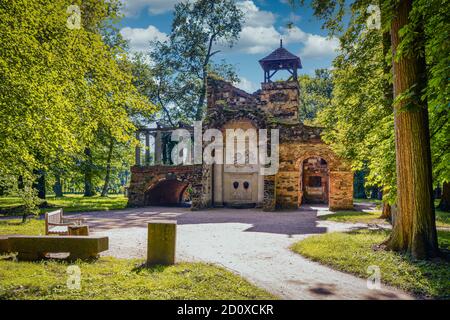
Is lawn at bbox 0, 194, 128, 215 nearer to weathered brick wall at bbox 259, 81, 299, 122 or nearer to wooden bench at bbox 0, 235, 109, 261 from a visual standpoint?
Answer: wooden bench at bbox 0, 235, 109, 261

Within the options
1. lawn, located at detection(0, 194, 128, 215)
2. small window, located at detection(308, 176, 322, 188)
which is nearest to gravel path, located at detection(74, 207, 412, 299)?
lawn, located at detection(0, 194, 128, 215)

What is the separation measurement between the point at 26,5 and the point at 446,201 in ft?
67.1

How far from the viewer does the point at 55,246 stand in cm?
669

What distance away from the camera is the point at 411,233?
23.1ft

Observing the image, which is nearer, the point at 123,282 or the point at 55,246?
the point at 123,282

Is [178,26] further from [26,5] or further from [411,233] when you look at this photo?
[411,233]

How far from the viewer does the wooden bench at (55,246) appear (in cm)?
670

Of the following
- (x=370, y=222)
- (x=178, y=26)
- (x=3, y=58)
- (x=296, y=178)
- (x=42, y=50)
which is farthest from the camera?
(x=178, y=26)

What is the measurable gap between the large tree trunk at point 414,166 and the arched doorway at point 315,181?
19.8 m

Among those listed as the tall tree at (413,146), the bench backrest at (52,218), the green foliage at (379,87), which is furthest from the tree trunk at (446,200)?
the bench backrest at (52,218)

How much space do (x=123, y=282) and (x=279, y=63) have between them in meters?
27.7

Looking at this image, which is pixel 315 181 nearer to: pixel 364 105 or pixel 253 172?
pixel 253 172

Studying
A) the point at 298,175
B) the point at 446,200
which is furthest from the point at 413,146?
the point at 446,200
